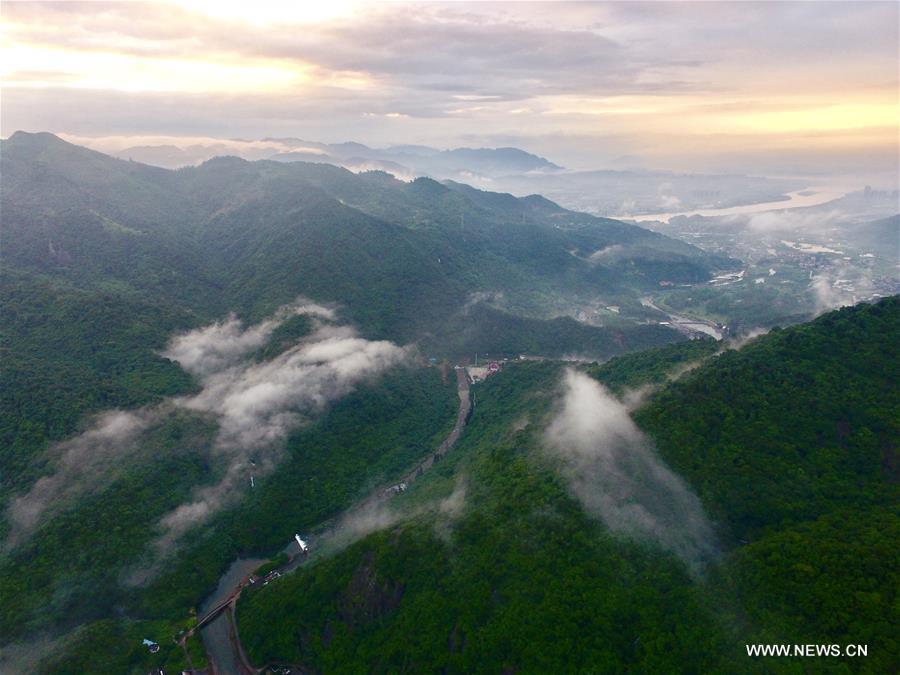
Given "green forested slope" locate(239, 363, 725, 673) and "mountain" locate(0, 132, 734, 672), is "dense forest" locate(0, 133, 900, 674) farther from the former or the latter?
"mountain" locate(0, 132, 734, 672)

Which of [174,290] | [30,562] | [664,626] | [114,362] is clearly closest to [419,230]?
[174,290]

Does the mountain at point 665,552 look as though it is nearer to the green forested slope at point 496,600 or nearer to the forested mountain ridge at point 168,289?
the green forested slope at point 496,600

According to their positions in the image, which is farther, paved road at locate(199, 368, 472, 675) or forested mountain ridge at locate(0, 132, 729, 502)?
forested mountain ridge at locate(0, 132, 729, 502)

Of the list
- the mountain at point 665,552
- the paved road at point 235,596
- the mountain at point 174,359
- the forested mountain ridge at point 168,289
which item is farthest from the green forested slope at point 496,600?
the forested mountain ridge at point 168,289

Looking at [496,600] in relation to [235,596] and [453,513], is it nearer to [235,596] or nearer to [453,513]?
[453,513]

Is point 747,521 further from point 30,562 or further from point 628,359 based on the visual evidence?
point 30,562

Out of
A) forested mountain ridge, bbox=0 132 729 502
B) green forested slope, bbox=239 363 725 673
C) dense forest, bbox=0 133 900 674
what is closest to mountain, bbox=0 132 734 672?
dense forest, bbox=0 133 900 674
